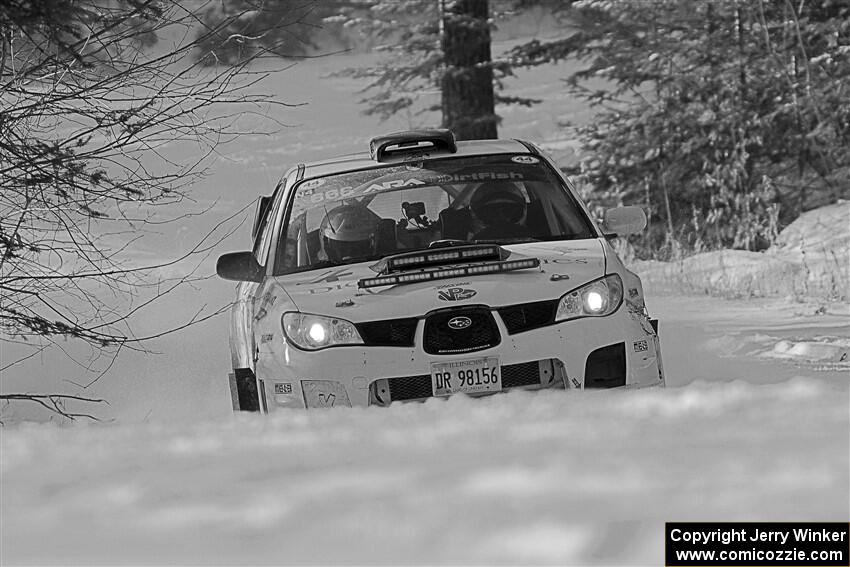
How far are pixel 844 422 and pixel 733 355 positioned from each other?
588 centimetres

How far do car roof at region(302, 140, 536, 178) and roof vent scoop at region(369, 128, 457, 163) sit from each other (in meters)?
0.03

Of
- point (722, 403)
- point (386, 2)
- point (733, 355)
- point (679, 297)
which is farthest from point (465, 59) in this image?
point (722, 403)

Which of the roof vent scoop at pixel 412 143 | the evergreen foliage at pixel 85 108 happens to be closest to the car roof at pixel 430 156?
the roof vent scoop at pixel 412 143

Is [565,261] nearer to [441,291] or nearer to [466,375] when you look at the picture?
[441,291]

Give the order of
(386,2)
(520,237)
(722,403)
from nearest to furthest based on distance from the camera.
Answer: (722,403) → (520,237) → (386,2)

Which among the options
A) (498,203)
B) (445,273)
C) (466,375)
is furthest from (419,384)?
(498,203)

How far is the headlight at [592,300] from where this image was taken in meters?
6.05

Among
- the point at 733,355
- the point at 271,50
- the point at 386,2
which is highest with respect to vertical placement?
the point at 386,2

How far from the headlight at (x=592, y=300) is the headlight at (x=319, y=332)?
37.4 inches

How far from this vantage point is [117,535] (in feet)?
9.44

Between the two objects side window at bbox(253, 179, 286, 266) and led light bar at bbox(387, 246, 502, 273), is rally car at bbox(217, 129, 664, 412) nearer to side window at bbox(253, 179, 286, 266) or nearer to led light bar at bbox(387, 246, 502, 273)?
led light bar at bbox(387, 246, 502, 273)

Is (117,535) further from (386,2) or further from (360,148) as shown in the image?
(360,148)

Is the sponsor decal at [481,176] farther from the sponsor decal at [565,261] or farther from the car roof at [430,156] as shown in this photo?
the sponsor decal at [565,261]

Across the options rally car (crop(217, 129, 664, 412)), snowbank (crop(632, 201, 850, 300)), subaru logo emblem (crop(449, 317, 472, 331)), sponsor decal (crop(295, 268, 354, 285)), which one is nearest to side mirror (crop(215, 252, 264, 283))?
rally car (crop(217, 129, 664, 412))
